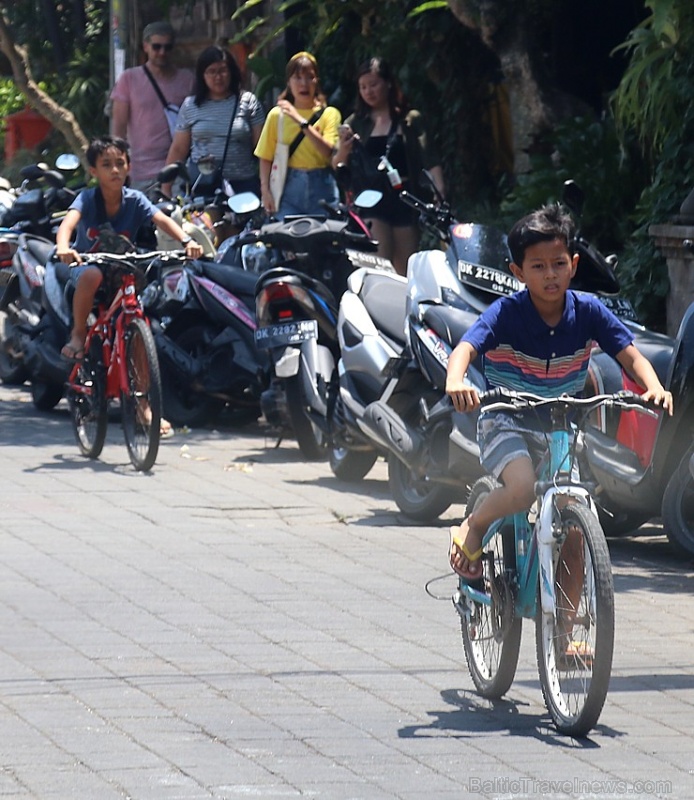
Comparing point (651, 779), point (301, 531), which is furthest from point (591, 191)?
point (651, 779)

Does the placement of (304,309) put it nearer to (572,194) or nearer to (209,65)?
(572,194)

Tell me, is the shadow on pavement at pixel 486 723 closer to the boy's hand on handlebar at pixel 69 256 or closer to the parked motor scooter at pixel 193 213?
the boy's hand on handlebar at pixel 69 256

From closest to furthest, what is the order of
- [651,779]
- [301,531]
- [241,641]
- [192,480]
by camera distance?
[651,779], [241,641], [301,531], [192,480]

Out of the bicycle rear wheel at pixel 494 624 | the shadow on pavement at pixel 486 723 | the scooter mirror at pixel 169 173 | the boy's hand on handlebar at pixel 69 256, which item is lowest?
the shadow on pavement at pixel 486 723

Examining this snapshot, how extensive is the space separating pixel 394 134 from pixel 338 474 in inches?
144

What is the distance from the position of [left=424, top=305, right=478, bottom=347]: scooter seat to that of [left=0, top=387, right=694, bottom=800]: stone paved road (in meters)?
0.97

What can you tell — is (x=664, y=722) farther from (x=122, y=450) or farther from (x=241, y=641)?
(x=122, y=450)

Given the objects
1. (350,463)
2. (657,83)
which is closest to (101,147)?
(350,463)

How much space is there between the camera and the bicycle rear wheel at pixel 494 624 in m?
5.84

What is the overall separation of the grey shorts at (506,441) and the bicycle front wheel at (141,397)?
4.43m

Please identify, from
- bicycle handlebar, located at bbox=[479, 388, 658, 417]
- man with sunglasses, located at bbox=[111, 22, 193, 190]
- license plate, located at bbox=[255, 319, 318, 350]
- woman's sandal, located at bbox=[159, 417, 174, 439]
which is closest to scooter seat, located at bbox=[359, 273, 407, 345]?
license plate, located at bbox=[255, 319, 318, 350]

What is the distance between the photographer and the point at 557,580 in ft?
18.3

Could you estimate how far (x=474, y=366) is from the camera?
8883 mm

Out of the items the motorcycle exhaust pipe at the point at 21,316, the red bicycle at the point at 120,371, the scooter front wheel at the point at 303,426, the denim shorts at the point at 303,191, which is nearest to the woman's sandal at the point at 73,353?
the red bicycle at the point at 120,371
